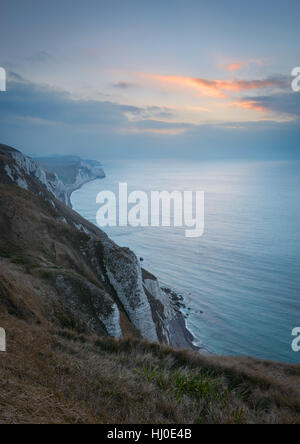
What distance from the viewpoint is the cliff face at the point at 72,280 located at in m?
18.9

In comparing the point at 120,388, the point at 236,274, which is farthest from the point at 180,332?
the point at 120,388

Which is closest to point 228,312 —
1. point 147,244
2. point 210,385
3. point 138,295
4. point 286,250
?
point 138,295

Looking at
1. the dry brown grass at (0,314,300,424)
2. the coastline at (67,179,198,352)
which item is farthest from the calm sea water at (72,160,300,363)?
the dry brown grass at (0,314,300,424)

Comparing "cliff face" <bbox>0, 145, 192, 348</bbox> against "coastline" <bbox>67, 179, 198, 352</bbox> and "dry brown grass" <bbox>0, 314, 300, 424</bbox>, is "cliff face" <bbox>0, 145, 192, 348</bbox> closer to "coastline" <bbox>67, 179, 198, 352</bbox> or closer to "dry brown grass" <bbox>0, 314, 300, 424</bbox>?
"coastline" <bbox>67, 179, 198, 352</bbox>

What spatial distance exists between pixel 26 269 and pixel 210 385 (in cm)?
1974

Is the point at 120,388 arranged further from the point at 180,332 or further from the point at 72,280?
the point at 180,332

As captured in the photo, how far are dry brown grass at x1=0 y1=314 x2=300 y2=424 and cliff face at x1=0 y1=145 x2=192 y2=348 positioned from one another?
504 cm

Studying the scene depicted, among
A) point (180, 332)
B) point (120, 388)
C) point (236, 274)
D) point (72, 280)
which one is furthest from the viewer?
point (236, 274)

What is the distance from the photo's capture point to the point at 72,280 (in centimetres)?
2416

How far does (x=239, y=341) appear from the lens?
5303cm

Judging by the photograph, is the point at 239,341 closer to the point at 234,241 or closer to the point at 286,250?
the point at 286,250

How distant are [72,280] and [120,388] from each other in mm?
17806

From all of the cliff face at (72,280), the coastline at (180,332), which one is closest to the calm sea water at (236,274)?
the coastline at (180,332)

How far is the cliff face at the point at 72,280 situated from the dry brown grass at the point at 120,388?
504 centimetres
